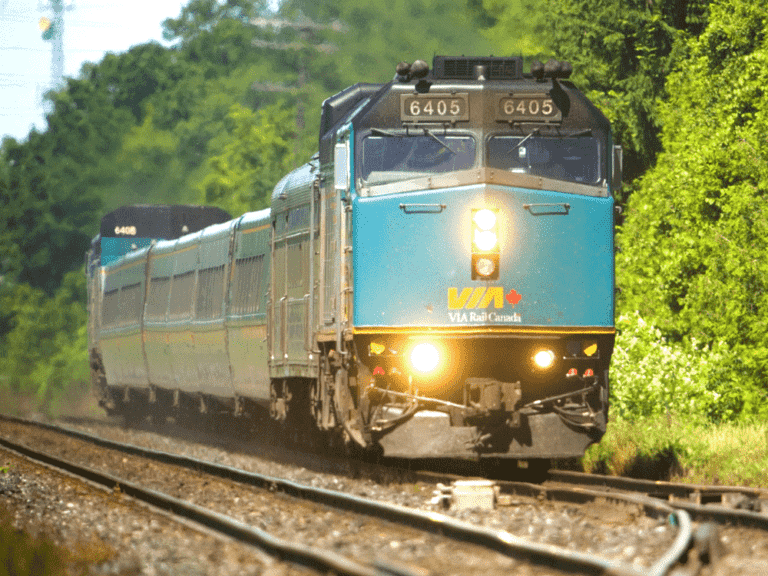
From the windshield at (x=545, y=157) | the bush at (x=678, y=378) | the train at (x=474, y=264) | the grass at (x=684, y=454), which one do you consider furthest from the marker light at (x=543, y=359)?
the bush at (x=678, y=378)

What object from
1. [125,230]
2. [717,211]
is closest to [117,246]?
[125,230]

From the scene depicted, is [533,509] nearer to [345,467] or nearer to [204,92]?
[345,467]

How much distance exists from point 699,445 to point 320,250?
4430mm

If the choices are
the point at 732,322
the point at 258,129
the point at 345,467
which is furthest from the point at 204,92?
the point at 345,467

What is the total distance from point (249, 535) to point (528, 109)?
5682 millimetres

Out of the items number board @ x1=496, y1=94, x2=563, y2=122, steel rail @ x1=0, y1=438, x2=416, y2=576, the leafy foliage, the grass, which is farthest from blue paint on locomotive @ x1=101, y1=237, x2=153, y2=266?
number board @ x1=496, y1=94, x2=563, y2=122

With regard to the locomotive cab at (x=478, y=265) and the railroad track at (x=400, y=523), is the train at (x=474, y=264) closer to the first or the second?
the locomotive cab at (x=478, y=265)

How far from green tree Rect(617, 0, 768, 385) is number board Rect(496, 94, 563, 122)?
8.15 metres

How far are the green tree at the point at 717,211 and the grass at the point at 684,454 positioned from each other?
13.3 feet

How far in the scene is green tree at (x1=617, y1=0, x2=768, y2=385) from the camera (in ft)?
67.6

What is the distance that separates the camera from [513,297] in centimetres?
1255

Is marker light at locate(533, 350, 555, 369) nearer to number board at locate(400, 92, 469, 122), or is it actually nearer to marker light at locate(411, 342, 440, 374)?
marker light at locate(411, 342, 440, 374)

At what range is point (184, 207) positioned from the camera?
3033cm

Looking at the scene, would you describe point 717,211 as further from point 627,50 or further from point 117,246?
point 117,246
